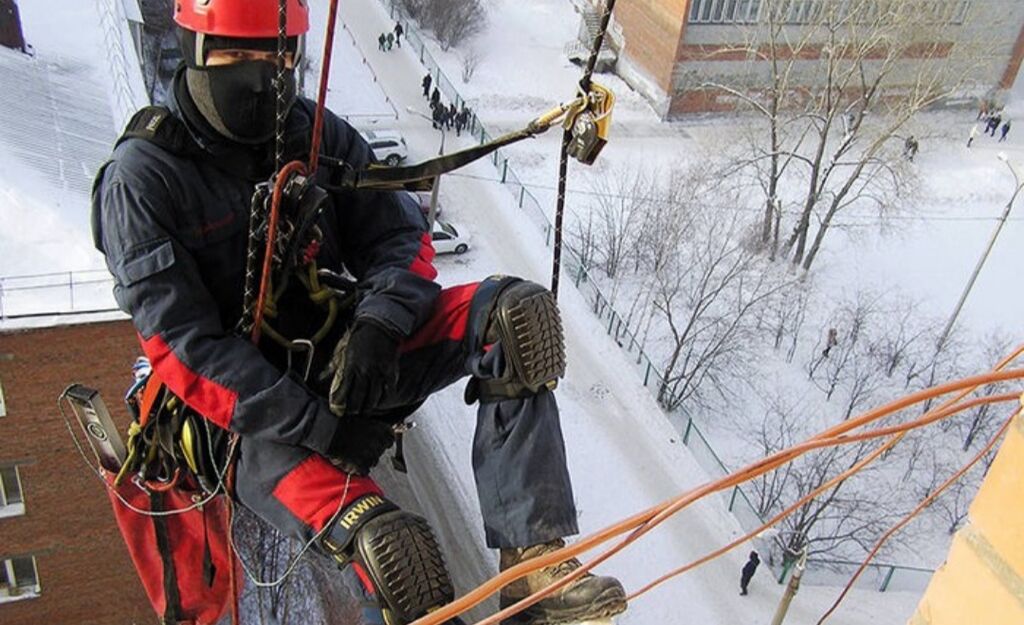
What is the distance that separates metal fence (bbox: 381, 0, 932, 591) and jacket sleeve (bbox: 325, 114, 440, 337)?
7.87 m

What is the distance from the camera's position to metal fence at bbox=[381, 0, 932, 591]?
50.3 ft

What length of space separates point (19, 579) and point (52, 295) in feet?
15.6

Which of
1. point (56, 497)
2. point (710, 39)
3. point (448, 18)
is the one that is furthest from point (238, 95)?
point (448, 18)

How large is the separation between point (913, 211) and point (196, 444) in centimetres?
2362

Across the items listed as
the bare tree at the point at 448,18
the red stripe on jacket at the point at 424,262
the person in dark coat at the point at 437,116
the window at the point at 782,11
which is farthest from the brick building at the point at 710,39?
the red stripe on jacket at the point at 424,262

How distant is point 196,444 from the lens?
4113 millimetres

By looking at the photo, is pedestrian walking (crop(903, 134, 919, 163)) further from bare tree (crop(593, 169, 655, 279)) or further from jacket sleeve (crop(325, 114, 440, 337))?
jacket sleeve (crop(325, 114, 440, 337))

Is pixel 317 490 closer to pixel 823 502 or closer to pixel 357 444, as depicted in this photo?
pixel 357 444

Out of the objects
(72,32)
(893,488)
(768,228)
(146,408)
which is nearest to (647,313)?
(768,228)

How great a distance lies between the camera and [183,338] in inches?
143

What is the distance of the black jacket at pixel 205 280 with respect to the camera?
11.9 ft

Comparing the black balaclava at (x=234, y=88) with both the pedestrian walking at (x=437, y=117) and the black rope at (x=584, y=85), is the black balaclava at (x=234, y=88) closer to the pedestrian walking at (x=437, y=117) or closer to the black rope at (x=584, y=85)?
the black rope at (x=584, y=85)

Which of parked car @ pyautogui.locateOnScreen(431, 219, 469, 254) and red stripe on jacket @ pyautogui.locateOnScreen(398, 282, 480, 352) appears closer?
red stripe on jacket @ pyautogui.locateOnScreen(398, 282, 480, 352)

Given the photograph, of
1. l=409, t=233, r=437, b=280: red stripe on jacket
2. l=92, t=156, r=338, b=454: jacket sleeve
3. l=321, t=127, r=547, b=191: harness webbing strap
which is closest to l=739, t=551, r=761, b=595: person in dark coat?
l=409, t=233, r=437, b=280: red stripe on jacket
